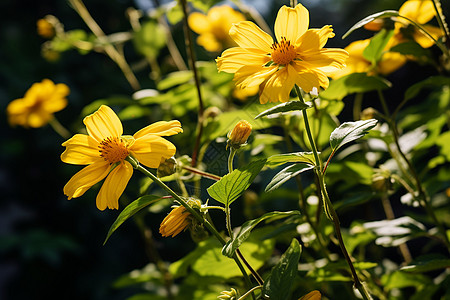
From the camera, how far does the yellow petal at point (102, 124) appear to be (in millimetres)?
487

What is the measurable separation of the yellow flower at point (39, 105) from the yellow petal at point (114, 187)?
819mm

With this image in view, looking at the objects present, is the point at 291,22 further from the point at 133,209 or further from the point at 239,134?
the point at 133,209

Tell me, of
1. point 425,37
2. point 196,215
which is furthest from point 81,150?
point 425,37

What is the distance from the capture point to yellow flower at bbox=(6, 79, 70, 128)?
1222 mm

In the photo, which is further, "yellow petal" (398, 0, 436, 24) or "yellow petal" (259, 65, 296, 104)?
"yellow petal" (398, 0, 436, 24)

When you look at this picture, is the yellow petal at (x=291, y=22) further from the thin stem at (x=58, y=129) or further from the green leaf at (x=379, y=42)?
the thin stem at (x=58, y=129)

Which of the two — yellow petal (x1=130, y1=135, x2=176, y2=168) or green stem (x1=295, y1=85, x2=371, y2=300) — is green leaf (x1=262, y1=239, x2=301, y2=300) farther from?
yellow petal (x1=130, y1=135, x2=176, y2=168)

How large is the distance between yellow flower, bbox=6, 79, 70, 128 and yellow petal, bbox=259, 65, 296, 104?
35.0 inches

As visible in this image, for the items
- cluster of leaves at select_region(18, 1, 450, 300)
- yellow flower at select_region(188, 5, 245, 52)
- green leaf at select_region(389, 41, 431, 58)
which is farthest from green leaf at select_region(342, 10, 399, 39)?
yellow flower at select_region(188, 5, 245, 52)

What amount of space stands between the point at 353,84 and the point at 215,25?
591 millimetres

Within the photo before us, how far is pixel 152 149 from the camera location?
1.46 ft

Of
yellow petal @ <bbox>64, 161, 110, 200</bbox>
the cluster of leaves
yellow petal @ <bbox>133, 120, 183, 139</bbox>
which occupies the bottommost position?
the cluster of leaves

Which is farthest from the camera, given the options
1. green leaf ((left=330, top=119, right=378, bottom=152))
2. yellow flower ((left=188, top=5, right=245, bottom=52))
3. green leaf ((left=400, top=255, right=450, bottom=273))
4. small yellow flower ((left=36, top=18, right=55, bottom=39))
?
small yellow flower ((left=36, top=18, right=55, bottom=39))

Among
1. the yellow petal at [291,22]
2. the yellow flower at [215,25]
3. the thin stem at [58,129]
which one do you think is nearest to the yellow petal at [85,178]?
the yellow petal at [291,22]
